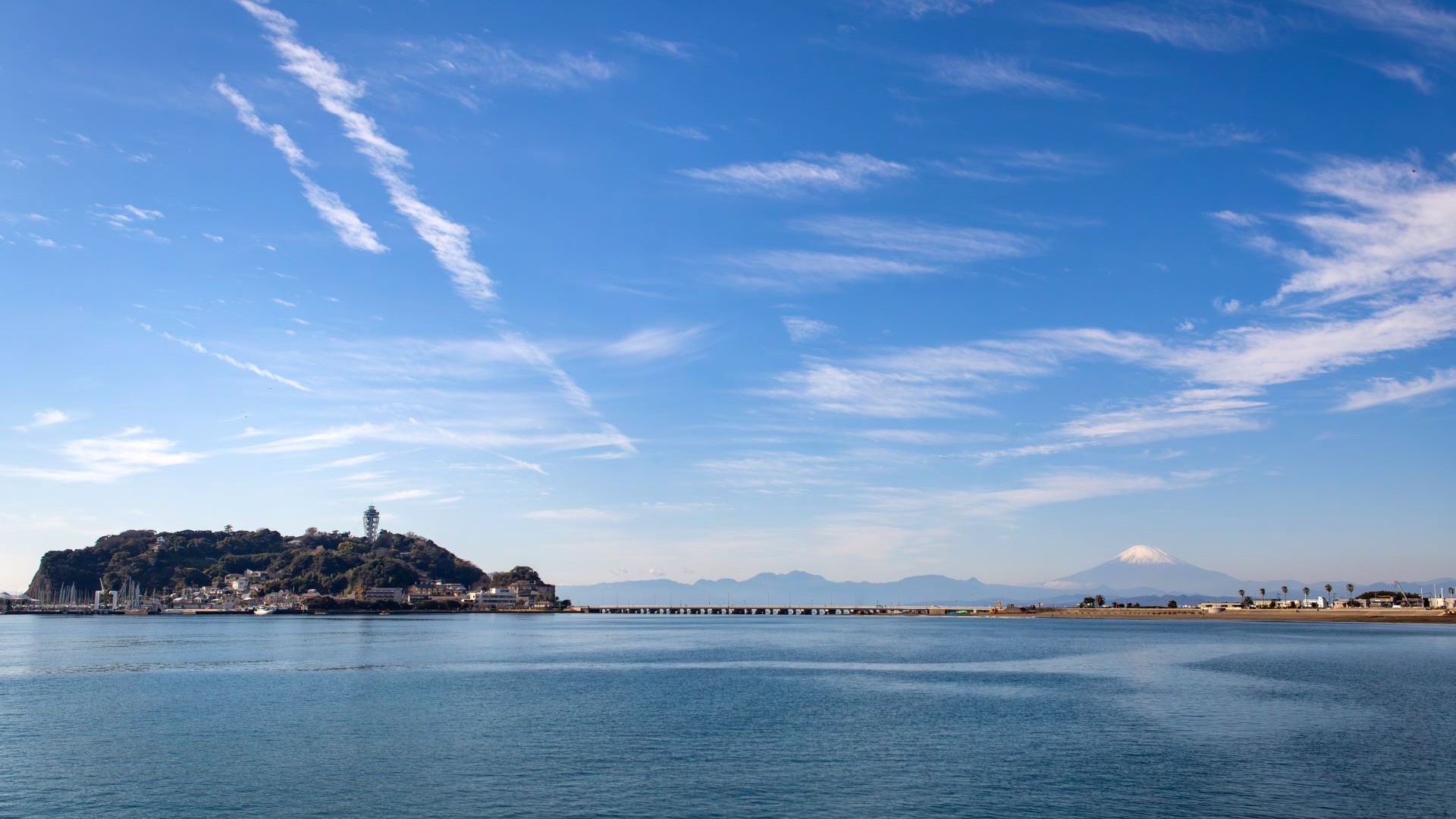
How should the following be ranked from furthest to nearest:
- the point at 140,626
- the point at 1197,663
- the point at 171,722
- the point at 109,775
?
1. the point at 140,626
2. the point at 1197,663
3. the point at 171,722
4. the point at 109,775

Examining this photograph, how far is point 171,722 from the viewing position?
5200 cm

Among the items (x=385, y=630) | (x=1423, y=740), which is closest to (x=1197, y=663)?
(x=1423, y=740)

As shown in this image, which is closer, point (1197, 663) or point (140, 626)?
point (1197, 663)

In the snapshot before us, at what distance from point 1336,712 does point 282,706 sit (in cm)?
6600

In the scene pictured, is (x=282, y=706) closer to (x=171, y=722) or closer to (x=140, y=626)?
(x=171, y=722)

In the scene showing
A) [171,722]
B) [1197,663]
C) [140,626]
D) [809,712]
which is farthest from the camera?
[140,626]

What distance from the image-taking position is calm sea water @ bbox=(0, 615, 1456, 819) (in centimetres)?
3444

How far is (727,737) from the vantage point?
47.8 meters

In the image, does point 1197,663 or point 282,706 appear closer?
point 282,706

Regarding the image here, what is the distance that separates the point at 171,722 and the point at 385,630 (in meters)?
129

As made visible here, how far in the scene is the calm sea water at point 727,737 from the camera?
113 feet

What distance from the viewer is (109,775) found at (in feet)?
126

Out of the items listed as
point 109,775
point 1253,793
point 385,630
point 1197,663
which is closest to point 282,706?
point 109,775

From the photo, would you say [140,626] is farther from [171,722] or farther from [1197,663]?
[1197,663]
